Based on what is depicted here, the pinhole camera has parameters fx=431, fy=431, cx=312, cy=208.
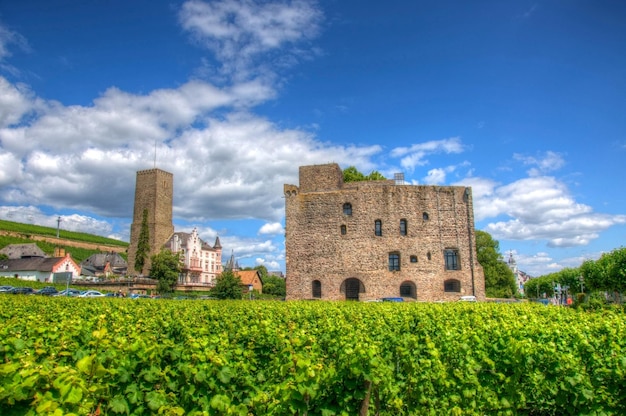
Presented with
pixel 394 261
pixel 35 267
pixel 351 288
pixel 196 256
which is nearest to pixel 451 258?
pixel 394 261

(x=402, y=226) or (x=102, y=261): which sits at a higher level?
(x=402, y=226)

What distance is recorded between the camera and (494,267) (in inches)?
2140

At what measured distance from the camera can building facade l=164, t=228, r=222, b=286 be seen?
254ft

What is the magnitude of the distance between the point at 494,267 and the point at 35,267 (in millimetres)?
68488

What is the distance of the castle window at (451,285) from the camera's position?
115 feet

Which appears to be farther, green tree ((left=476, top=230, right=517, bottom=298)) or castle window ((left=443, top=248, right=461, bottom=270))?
green tree ((left=476, top=230, right=517, bottom=298))

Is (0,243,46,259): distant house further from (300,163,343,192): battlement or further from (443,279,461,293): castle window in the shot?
(443,279,461,293): castle window

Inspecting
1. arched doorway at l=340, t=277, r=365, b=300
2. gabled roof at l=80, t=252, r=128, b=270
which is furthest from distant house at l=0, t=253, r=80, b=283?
arched doorway at l=340, t=277, r=365, b=300

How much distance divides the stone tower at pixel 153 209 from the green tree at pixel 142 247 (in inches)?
22.8

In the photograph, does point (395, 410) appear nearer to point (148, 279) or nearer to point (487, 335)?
point (487, 335)

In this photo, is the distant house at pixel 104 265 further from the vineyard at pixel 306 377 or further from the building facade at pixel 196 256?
the vineyard at pixel 306 377

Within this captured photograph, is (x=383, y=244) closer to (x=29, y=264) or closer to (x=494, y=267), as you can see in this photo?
(x=494, y=267)

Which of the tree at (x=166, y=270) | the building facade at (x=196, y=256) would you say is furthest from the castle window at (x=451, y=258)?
the building facade at (x=196, y=256)

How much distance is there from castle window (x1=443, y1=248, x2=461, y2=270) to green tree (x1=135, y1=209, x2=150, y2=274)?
5385cm
